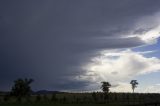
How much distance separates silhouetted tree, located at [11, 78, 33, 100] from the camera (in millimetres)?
118875

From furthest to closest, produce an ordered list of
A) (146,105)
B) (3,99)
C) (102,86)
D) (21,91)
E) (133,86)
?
(133,86)
(102,86)
(21,91)
(3,99)
(146,105)

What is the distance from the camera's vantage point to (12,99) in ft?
368

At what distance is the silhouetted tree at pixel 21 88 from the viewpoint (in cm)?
11888

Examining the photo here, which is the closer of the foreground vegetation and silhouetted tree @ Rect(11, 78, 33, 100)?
the foreground vegetation

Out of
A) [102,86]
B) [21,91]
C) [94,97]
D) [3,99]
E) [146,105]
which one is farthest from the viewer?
[102,86]

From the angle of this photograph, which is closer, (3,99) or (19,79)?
(3,99)

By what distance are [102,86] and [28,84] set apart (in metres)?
40.3

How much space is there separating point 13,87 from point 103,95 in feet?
135

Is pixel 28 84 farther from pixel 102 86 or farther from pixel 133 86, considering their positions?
pixel 133 86

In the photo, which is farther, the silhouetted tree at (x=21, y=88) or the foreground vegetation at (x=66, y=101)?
the silhouetted tree at (x=21, y=88)

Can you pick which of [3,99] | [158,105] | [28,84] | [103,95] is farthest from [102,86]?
[158,105]

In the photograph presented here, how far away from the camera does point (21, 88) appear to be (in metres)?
119

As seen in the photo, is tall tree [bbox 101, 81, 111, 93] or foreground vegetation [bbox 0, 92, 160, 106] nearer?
foreground vegetation [bbox 0, 92, 160, 106]

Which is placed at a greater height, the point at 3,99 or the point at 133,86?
the point at 133,86
